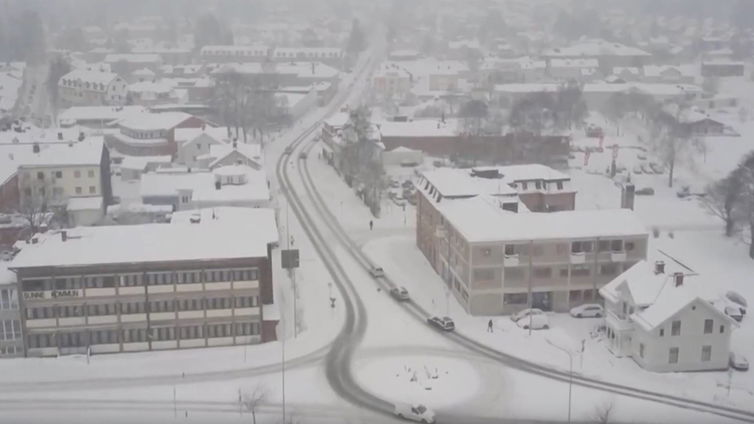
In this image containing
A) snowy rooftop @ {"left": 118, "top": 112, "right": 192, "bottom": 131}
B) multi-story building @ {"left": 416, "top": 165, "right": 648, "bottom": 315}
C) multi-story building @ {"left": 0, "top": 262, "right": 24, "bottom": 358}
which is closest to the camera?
multi-story building @ {"left": 0, "top": 262, "right": 24, "bottom": 358}

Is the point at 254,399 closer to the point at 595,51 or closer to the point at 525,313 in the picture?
the point at 525,313

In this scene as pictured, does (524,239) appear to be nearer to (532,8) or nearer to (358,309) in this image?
(358,309)

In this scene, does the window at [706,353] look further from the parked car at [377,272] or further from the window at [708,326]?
the parked car at [377,272]

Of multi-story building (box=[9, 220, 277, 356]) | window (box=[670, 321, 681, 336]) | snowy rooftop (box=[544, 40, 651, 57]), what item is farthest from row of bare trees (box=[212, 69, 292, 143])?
snowy rooftop (box=[544, 40, 651, 57])

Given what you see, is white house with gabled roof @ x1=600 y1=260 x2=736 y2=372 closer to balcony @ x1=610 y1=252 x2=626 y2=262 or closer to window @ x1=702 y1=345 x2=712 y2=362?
window @ x1=702 y1=345 x2=712 y2=362

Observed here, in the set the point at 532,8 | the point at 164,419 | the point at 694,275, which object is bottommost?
the point at 164,419

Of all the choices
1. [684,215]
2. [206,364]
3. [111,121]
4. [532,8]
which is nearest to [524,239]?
[206,364]

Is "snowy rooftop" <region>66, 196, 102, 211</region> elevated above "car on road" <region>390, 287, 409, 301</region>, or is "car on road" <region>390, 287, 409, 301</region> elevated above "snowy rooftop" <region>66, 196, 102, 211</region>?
"snowy rooftop" <region>66, 196, 102, 211</region>
